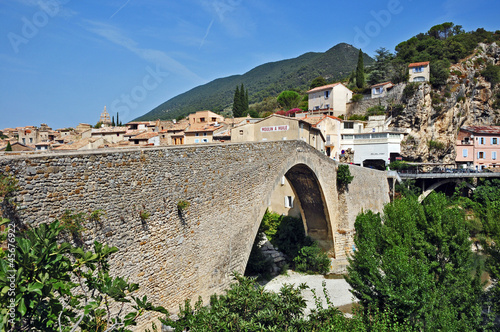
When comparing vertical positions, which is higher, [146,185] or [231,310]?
[146,185]

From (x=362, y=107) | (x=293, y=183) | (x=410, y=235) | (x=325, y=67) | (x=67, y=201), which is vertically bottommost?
(x=410, y=235)

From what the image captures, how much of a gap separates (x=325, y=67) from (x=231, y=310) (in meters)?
129

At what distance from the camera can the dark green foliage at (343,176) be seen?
69.5ft

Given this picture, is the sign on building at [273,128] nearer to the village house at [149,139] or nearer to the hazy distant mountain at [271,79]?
the village house at [149,139]

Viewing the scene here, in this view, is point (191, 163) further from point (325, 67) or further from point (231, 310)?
point (325, 67)

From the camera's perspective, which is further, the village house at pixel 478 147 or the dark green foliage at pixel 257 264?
the village house at pixel 478 147

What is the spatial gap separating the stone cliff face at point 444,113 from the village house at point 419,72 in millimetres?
3069

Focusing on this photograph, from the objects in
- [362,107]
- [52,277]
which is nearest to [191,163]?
[52,277]

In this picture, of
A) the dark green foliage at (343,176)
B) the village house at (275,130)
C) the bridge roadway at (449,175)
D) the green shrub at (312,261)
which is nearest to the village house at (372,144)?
the bridge roadway at (449,175)

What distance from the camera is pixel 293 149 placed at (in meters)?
15.9

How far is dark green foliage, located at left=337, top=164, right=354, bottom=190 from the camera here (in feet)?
69.5

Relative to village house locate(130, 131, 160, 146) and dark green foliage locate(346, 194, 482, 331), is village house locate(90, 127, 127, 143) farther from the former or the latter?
dark green foliage locate(346, 194, 482, 331)

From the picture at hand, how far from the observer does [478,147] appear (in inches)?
1596

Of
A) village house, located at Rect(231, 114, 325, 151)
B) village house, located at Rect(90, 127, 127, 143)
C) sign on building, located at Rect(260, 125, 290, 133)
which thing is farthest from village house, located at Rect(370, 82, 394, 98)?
village house, located at Rect(90, 127, 127, 143)
